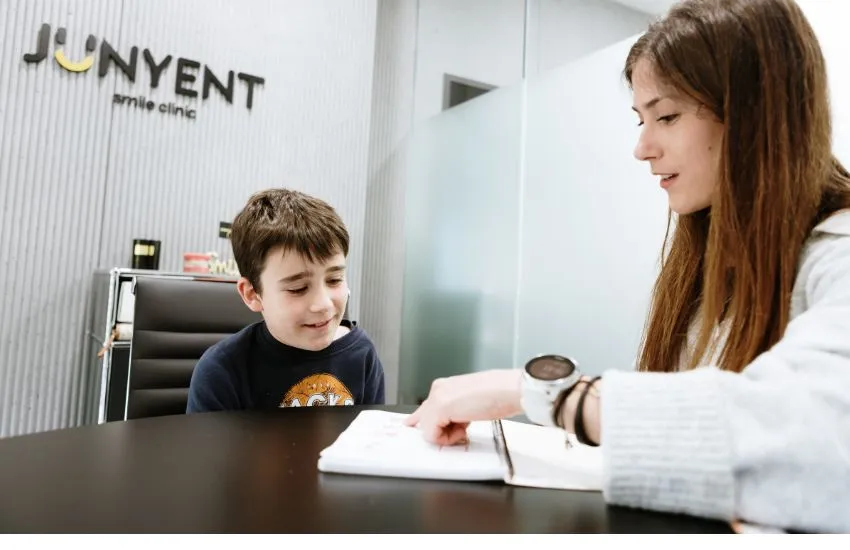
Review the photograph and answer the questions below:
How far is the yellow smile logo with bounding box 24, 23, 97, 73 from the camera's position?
2.82 meters

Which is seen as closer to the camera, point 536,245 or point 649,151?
point 649,151

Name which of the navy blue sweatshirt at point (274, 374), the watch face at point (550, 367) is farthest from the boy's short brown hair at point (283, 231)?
the watch face at point (550, 367)

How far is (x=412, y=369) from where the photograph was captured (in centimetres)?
376

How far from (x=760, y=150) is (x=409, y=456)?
568 mm

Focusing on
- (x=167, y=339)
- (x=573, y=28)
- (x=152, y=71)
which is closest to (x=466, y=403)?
(x=167, y=339)

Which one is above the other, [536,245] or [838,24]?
[838,24]

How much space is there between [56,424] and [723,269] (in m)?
3.14

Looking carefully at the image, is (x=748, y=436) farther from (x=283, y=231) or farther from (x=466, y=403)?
(x=283, y=231)

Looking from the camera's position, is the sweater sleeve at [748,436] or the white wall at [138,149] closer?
the sweater sleeve at [748,436]

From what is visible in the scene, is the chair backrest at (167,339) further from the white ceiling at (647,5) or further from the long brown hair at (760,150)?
the white ceiling at (647,5)

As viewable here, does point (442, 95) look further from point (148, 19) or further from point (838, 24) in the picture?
point (838, 24)

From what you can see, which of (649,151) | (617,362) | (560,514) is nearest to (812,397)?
(560,514)

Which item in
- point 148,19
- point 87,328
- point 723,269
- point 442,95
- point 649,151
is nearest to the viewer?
point 723,269

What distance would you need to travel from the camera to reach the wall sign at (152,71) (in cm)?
286
